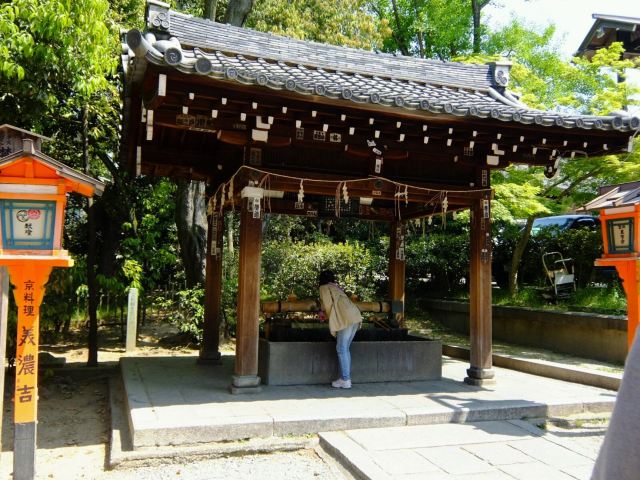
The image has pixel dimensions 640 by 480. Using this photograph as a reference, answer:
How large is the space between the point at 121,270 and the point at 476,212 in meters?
7.79

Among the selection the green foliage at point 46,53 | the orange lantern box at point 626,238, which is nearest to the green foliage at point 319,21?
the green foliage at point 46,53

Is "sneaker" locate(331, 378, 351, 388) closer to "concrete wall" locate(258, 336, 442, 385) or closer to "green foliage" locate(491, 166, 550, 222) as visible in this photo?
"concrete wall" locate(258, 336, 442, 385)

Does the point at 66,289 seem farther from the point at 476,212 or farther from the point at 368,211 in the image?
the point at 476,212

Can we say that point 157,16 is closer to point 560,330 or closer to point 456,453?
point 456,453

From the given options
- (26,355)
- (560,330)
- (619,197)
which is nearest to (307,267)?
(560,330)

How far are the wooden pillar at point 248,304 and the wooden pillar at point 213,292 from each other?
2.38m

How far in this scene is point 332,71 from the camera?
811cm

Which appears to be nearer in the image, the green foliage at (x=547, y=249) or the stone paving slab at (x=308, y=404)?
the stone paving slab at (x=308, y=404)

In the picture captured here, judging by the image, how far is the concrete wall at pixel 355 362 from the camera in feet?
24.4

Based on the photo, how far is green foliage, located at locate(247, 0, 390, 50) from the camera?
1536 cm

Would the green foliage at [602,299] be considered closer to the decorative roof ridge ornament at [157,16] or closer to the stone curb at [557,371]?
the stone curb at [557,371]

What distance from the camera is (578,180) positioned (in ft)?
38.6

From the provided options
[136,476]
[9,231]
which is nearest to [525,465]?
[136,476]

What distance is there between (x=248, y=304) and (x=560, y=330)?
8.14 m
